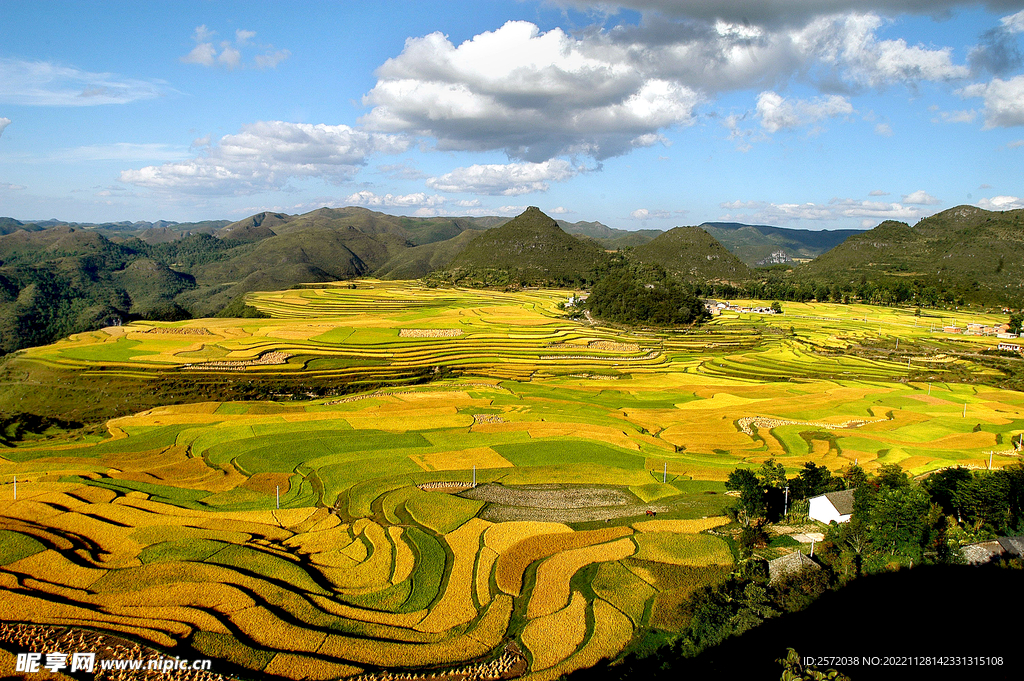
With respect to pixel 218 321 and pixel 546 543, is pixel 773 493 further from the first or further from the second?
pixel 218 321

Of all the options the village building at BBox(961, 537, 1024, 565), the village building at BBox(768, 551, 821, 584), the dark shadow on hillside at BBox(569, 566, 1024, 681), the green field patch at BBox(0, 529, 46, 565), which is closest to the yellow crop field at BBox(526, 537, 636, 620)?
the dark shadow on hillside at BBox(569, 566, 1024, 681)

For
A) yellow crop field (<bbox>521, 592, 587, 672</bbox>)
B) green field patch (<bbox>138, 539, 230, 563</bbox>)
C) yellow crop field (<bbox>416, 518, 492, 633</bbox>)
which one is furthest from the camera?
green field patch (<bbox>138, 539, 230, 563</bbox>)

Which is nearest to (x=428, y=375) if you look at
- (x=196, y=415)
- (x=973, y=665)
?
(x=196, y=415)

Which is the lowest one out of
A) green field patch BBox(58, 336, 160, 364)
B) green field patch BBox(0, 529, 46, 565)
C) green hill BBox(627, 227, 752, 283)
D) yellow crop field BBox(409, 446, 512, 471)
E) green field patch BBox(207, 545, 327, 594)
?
yellow crop field BBox(409, 446, 512, 471)

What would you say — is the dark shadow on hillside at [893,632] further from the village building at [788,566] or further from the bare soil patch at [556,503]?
the bare soil patch at [556,503]

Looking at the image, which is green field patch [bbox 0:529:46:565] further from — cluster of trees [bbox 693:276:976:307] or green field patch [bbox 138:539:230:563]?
cluster of trees [bbox 693:276:976:307]

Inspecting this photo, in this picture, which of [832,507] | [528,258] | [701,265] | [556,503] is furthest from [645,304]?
[701,265]
